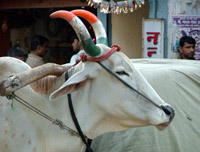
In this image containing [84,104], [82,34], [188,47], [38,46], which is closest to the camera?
[82,34]

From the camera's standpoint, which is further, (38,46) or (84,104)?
(38,46)

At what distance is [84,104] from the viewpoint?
8.40 feet

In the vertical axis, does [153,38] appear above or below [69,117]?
above

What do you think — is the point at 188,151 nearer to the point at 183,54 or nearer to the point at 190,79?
the point at 190,79

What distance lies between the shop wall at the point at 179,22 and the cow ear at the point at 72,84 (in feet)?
12.3

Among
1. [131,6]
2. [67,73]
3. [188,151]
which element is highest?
[131,6]

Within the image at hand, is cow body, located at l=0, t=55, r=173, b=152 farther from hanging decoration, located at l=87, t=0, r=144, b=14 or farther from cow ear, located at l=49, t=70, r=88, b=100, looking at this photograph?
hanging decoration, located at l=87, t=0, r=144, b=14

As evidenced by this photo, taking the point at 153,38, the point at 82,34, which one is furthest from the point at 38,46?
the point at 82,34

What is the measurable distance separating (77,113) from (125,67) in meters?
0.45

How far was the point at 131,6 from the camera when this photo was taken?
5.43 m

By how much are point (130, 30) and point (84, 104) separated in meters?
4.95

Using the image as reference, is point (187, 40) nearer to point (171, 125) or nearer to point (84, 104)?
point (171, 125)

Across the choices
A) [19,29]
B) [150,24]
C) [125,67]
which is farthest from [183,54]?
[19,29]

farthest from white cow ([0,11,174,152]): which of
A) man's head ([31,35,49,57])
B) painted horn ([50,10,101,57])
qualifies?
man's head ([31,35,49,57])
